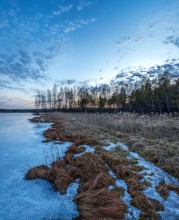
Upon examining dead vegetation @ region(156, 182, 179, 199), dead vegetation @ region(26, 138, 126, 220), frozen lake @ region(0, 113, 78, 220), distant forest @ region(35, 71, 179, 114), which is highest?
distant forest @ region(35, 71, 179, 114)

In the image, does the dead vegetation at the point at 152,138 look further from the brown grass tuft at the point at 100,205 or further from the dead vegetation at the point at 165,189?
the brown grass tuft at the point at 100,205

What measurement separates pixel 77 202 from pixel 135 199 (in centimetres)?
135

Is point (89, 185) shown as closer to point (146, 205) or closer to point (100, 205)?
point (100, 205)

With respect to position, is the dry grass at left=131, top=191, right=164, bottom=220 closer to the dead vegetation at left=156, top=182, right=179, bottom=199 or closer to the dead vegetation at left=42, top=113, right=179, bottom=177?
the dead vegetation at left=156, top=182, right=179, bottom=199

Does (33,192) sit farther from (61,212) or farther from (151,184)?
(151,184)

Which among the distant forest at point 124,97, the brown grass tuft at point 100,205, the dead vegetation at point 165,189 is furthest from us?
the distant forest at point 124,97

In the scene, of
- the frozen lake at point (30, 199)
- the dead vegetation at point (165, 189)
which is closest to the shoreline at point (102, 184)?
the dead vegetation at point (165, 189)

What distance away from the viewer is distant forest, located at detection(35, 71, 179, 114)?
123 ft

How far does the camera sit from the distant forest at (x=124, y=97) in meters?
37.5

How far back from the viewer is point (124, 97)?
54.5 meters

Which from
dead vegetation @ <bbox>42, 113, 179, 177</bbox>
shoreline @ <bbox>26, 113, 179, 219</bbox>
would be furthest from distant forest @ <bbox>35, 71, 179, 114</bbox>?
shoreline @ <bbox>26, 113, 179, 219</bbox>

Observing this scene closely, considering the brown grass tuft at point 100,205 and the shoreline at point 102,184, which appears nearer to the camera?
the brown grass tuft at point 100,205

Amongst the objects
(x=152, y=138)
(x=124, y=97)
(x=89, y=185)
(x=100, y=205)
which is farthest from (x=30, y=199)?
(x=124, y=97)

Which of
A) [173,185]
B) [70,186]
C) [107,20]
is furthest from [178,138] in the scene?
[107,20]
